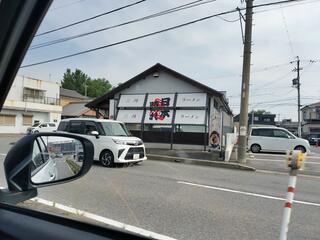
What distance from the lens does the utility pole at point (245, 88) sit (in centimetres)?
1470

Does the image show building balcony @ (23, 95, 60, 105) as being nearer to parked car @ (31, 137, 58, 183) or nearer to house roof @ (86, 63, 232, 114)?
parked car @ (31, 137, 58, 183)

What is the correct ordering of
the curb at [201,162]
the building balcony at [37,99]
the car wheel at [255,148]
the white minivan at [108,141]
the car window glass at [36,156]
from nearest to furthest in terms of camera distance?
1. the car window glass at [36,156]
2. the building balcony at [37,99]
3. the white minivan at [108,141]
4. the curb at [201,162]
5. the car wheel at [255,148]

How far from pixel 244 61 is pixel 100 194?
9.82 m

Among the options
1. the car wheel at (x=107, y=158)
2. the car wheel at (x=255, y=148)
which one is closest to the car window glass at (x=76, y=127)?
the car wheel at (x=107, y=158)

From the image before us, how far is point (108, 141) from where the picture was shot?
1252 centimetres

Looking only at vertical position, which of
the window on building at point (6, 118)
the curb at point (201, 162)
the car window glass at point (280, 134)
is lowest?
the curb at point (201, 162)

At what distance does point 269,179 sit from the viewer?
11.1 m

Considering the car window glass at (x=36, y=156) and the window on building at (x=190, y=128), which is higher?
the window on building at (x=190, y=128)

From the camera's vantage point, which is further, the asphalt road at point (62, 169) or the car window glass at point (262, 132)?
the car window glass at point (262, 132)

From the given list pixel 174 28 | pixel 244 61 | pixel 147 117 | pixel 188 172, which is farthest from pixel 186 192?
pixel 147 117

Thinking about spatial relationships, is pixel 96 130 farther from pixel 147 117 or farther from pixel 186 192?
pixel 147 117

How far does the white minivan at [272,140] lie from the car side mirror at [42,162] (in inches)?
826

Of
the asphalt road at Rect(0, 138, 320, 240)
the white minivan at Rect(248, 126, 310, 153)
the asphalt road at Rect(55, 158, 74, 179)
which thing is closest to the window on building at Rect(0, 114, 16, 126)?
the asphalt road at Rect(55, 158, 74, 179)

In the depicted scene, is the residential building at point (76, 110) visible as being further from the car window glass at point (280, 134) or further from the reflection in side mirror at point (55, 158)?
the reflection in side mirror at point (55, 158)
